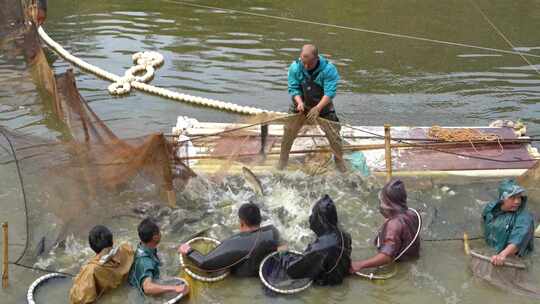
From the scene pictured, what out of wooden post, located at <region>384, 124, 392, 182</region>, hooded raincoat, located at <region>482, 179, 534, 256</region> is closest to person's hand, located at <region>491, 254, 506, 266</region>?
hooded raincoat, located at <region>482, 179, 534, 256</region>

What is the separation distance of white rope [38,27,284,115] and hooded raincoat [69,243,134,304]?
4860mm

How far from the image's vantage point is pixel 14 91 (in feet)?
30.0

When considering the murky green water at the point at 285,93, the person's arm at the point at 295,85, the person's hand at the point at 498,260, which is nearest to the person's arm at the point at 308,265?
the murky green water at the point at 285,93

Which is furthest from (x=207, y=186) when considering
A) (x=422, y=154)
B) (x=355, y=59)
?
(x=355, y=59)

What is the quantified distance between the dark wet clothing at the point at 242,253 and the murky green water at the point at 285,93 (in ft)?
0.69

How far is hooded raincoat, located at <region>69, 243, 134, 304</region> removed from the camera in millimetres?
5109

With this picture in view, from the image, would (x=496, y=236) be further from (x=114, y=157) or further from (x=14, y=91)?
(x=14, y=91)

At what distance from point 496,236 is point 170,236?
357cm

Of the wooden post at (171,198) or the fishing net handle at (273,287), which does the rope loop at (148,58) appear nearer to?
the wooden post at (171,198)

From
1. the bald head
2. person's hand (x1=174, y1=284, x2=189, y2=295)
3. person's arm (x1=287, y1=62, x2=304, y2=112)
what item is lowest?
person's hand (x1=174, y1=284, x2=189, y2=295)

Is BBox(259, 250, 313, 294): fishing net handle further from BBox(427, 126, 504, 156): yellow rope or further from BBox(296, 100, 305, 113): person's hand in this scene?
BBox(427, 126, 504, 156): yellow rope

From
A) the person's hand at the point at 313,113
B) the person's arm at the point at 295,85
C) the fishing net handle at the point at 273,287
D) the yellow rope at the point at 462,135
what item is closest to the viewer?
the fishing net handle at the point at 273,287

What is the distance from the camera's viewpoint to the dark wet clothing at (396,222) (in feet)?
17.9

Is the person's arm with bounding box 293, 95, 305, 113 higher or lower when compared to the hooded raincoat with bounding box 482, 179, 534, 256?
higher
